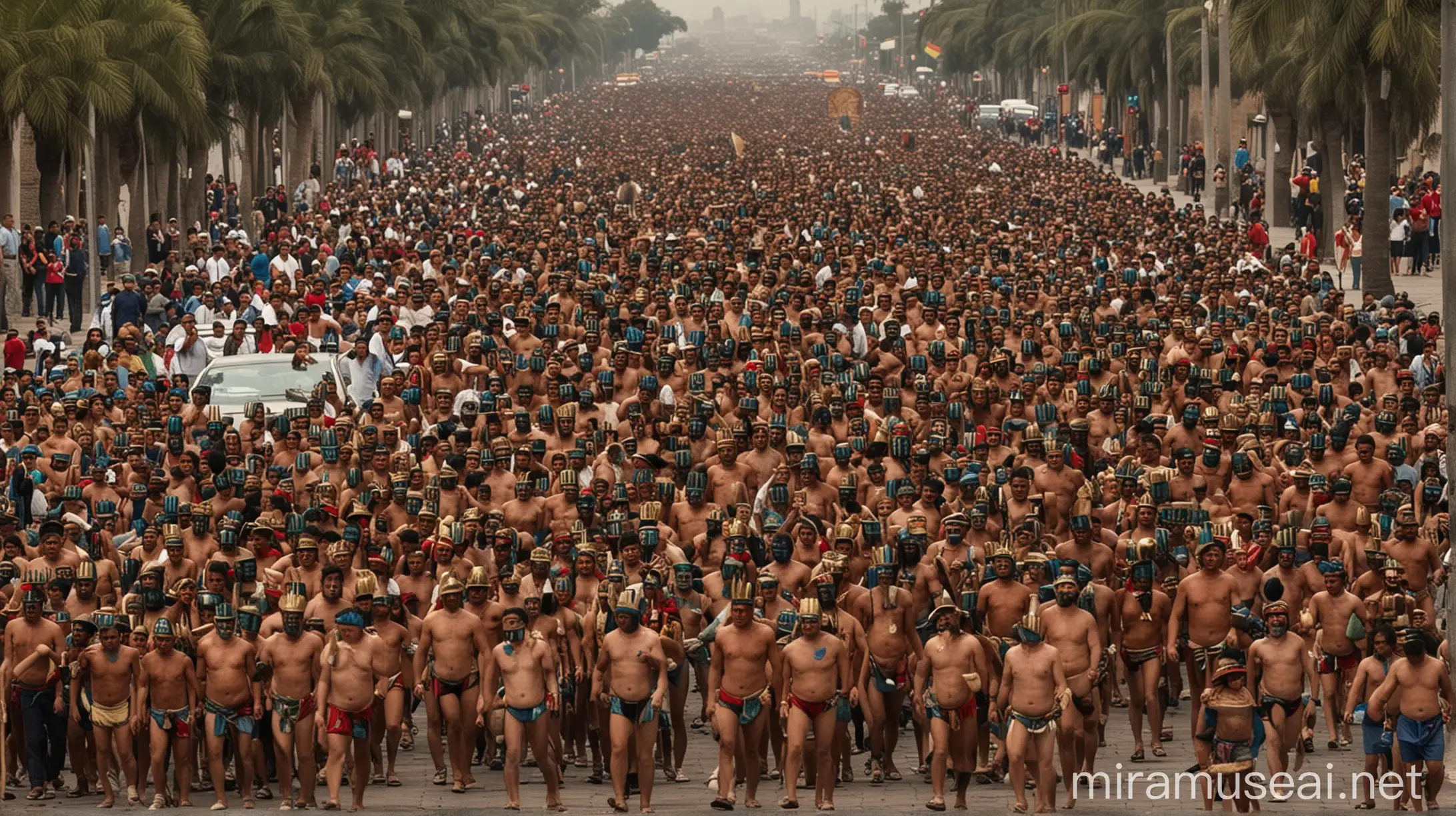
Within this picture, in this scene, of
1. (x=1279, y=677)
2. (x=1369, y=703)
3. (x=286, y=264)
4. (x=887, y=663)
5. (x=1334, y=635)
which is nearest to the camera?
(x=1369, y=703)

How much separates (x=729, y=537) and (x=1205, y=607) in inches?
113

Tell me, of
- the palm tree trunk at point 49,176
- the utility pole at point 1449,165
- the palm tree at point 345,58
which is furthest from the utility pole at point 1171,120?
the utility pole at point 1449,165

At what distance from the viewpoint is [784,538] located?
52.4ft

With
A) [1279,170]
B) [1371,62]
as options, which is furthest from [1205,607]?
[1279,170]

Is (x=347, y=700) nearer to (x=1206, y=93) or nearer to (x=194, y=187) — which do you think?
(x=194, y=187)

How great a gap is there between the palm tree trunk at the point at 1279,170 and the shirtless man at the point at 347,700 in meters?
33.8

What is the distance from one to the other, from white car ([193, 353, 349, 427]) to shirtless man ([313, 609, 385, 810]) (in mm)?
8195

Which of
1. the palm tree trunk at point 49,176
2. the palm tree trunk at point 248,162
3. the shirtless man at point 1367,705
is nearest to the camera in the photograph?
the shirtless man at point 1367,705

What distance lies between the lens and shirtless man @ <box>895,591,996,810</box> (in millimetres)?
14141

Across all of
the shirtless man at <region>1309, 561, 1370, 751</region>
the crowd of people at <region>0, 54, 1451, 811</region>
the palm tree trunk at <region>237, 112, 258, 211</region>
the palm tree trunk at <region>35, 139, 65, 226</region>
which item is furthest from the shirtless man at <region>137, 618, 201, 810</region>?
the palm tree trunk at <region>237, 112, 258, 211</region>

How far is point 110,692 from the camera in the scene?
14570mm

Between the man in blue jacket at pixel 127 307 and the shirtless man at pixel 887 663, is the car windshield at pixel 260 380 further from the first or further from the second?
the shirtless man at pixel 887 663

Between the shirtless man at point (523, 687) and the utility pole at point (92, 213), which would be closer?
the shirtless man at point (523, 687)

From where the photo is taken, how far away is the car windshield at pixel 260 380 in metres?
23.0
